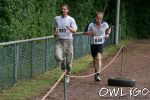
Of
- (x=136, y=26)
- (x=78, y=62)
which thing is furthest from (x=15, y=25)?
(x=136, y=26)

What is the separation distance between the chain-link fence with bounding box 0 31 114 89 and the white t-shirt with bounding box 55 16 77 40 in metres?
1.01

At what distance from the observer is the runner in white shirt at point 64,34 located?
13523 mm

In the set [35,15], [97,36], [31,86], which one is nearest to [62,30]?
[97,36]

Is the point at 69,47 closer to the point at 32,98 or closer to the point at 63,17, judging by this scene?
the point at 63,17

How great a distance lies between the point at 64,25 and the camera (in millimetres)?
13539

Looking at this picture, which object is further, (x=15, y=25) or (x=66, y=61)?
(x=15, y=25)

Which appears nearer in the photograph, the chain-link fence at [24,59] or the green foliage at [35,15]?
the chain-link fence at [24,59]

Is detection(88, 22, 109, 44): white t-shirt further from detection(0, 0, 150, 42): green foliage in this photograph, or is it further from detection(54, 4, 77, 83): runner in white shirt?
detection(0, 0, 150, 42): green foliage

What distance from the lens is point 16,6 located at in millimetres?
15906

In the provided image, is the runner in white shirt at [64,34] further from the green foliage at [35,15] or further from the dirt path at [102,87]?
the green foliage at [35,15]

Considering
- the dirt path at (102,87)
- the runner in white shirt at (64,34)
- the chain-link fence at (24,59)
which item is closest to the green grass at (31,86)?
the chain-link fence at (24,59)

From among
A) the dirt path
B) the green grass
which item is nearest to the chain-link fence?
the green grass

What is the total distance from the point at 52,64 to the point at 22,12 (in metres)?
2.05

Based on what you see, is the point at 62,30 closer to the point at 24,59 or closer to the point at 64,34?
the point at 64,34
